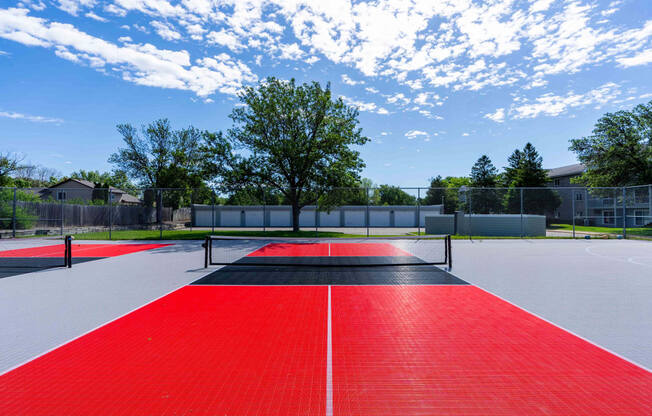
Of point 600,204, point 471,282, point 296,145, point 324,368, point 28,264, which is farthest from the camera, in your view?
point 600,204

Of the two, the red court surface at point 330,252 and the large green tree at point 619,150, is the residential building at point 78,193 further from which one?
the large green tree at point 619,150

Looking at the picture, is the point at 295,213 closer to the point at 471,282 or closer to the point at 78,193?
the point at 471,282

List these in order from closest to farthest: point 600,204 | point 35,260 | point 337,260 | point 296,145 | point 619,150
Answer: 1. point 35,260
2. point 337,260
3. point 296,145
4. point 619,150
5. point 600,204

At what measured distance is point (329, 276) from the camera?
30.9 ft

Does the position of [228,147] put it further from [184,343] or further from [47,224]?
[184,343]

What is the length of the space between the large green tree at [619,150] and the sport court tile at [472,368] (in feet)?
137

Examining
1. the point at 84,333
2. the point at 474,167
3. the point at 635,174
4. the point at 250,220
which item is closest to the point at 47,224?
the point at 250,220

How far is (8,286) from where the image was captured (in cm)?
797

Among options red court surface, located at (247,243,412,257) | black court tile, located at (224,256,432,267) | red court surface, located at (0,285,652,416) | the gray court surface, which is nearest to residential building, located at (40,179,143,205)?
red court surface, located at (247,243,412,257)

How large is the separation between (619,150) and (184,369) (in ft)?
159

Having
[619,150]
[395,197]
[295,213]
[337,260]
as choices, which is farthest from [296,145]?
[395,197]

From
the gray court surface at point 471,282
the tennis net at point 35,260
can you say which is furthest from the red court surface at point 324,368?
the tennis net at point 35,260

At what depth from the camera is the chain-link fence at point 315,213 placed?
73.4 feet

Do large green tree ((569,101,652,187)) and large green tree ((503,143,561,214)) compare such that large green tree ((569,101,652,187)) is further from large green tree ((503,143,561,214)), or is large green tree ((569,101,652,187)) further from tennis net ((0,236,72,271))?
tennis net ((0,236,72,271))
